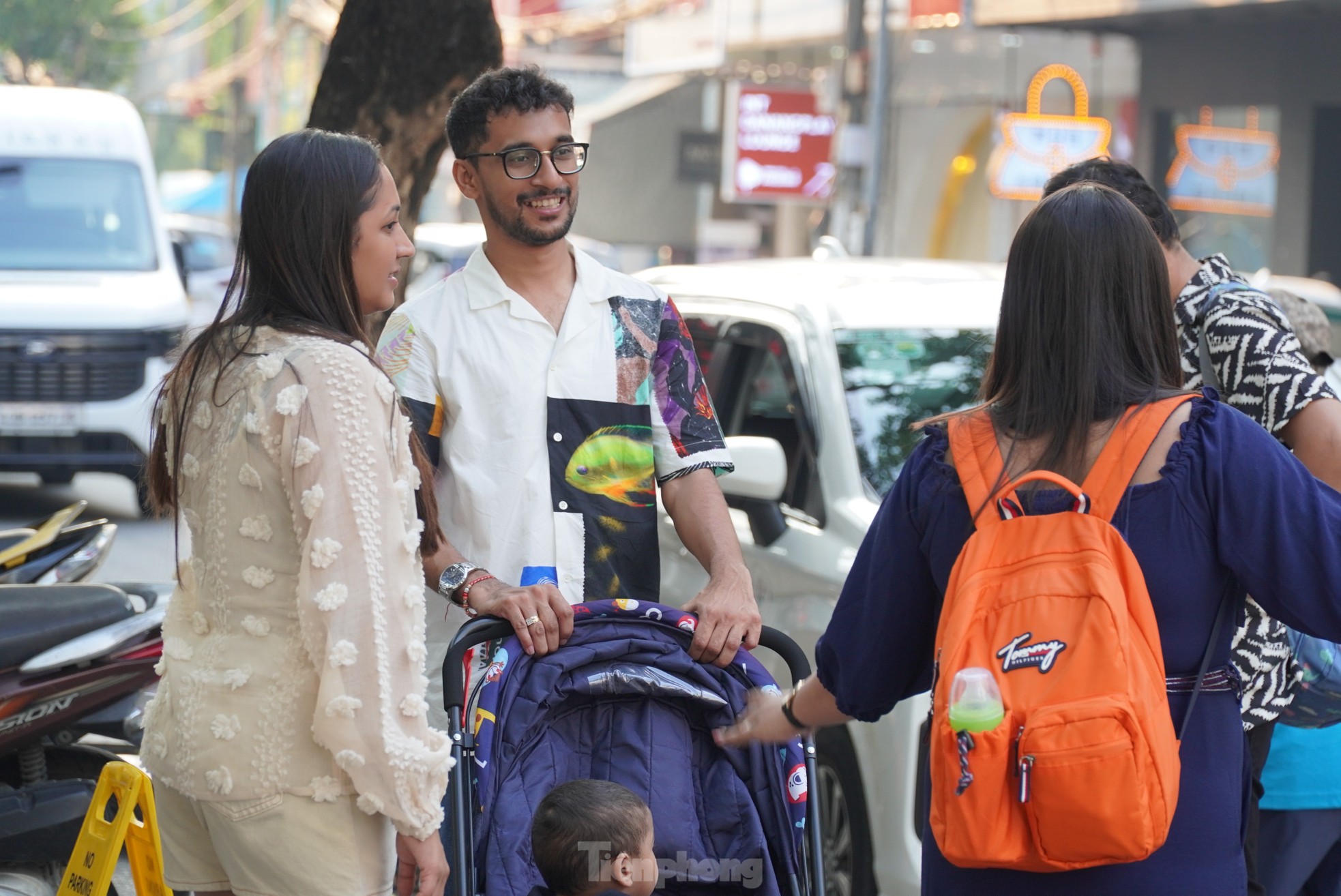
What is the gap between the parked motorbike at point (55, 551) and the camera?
4.16m

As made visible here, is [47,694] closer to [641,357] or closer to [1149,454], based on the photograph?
[641,357]

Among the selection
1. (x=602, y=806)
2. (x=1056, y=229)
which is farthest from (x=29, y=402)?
(x=1056, y=229)

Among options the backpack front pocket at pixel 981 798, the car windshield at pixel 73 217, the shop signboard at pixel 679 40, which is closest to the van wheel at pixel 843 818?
the backpack front pocket at pixel 981 798

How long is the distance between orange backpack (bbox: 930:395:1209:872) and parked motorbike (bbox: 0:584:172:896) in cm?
229

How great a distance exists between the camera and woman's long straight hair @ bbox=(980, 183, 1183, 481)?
2.17 m

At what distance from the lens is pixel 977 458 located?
224 centimetres

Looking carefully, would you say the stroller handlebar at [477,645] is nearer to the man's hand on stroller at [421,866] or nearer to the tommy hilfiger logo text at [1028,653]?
the man's hand on stroller at [421,866]

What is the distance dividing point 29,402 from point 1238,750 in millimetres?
9413

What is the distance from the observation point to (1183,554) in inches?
84.4

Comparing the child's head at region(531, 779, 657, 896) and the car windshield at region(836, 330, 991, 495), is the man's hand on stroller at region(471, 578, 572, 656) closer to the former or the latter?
the child's head at region(531, 779, 657, 896)

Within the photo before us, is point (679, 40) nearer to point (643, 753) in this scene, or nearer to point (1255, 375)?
point (1255, 375)

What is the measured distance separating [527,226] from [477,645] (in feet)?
3.10

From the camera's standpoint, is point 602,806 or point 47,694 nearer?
point 602,806

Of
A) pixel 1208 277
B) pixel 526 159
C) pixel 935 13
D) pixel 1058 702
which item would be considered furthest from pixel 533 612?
pixel 935 13
